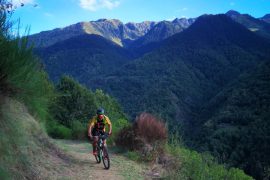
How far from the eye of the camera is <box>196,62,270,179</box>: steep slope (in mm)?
46247

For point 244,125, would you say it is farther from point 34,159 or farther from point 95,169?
point 34,159

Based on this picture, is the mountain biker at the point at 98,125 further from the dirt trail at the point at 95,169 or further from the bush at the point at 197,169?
the bush at the point at 197,169

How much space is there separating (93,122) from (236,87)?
272ft

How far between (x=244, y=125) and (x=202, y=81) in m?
61.9

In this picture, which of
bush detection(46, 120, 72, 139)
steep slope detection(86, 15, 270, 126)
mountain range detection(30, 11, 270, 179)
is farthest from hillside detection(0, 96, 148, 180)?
steep slope detection(86, 15, 270, 126)

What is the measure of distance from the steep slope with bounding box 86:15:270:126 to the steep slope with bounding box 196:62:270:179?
559 inches

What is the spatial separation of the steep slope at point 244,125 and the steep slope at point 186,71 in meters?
14.2

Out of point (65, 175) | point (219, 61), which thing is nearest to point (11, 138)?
point (65, 175)

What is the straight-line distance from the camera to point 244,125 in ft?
210

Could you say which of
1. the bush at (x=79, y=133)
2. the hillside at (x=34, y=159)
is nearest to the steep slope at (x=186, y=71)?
the bush at (x=79, y=133)

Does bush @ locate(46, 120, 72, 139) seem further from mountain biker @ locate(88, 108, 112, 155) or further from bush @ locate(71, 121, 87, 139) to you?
mountain biker @ locate(88, 108, 112, 155)

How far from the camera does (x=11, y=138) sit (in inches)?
227

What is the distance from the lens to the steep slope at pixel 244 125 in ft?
152

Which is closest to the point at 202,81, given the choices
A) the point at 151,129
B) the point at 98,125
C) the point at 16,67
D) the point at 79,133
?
the point at 79,133
